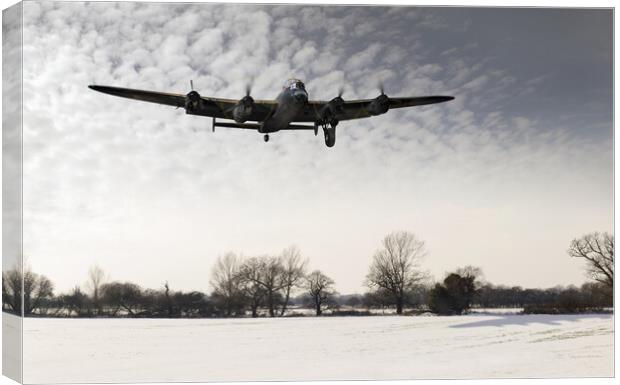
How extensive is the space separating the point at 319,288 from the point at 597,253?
36.5 ft

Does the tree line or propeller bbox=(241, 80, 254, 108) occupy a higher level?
propeller bbox=(241, 80, 254, 108)

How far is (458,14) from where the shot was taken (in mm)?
17734

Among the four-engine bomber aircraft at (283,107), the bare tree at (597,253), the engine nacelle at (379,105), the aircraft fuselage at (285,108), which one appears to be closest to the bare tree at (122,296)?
the four-engine bomber aircraft at (283,107)

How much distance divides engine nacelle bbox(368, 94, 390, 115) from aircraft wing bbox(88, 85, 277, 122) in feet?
11.5

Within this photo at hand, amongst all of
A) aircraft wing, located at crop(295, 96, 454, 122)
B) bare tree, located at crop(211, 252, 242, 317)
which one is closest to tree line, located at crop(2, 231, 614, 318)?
bare tree, located at crop(211, 252, 242, 317)

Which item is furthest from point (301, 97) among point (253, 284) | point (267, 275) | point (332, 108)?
point (253, 284)

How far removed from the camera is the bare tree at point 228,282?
21.2m

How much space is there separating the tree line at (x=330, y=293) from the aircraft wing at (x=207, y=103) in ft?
18.6

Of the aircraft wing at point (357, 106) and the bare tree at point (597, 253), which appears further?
the aircraft wing at point (357, 106)

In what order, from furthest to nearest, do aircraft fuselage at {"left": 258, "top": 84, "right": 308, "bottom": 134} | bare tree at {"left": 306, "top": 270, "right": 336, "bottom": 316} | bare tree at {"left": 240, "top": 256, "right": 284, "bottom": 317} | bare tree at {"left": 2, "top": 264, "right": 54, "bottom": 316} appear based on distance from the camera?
bare tree at {"left": 240, "top": 256, "right": 284, "bottom": 317} < bare tree at {"left": 306, "top": 270, "right": 336, "bottom": 316} < aircraft fuselage at {"left": 258, "top": 84, "right": 308, "bottom": 134} < bare tree at {"left": 2, "top": 264, "right": 54, "bottom": 316}

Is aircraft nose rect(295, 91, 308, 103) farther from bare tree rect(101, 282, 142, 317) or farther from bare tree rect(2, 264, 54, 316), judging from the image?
bare tree rect(2, 264, 54, 316)

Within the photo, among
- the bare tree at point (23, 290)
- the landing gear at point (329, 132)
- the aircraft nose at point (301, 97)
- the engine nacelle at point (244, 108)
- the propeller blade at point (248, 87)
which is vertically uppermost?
the propeller blade at point (248, 87)

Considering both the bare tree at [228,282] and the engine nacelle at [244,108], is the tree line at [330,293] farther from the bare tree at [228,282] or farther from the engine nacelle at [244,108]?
the engine nacelle at [244,108]

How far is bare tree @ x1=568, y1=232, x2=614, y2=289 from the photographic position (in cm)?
1834
